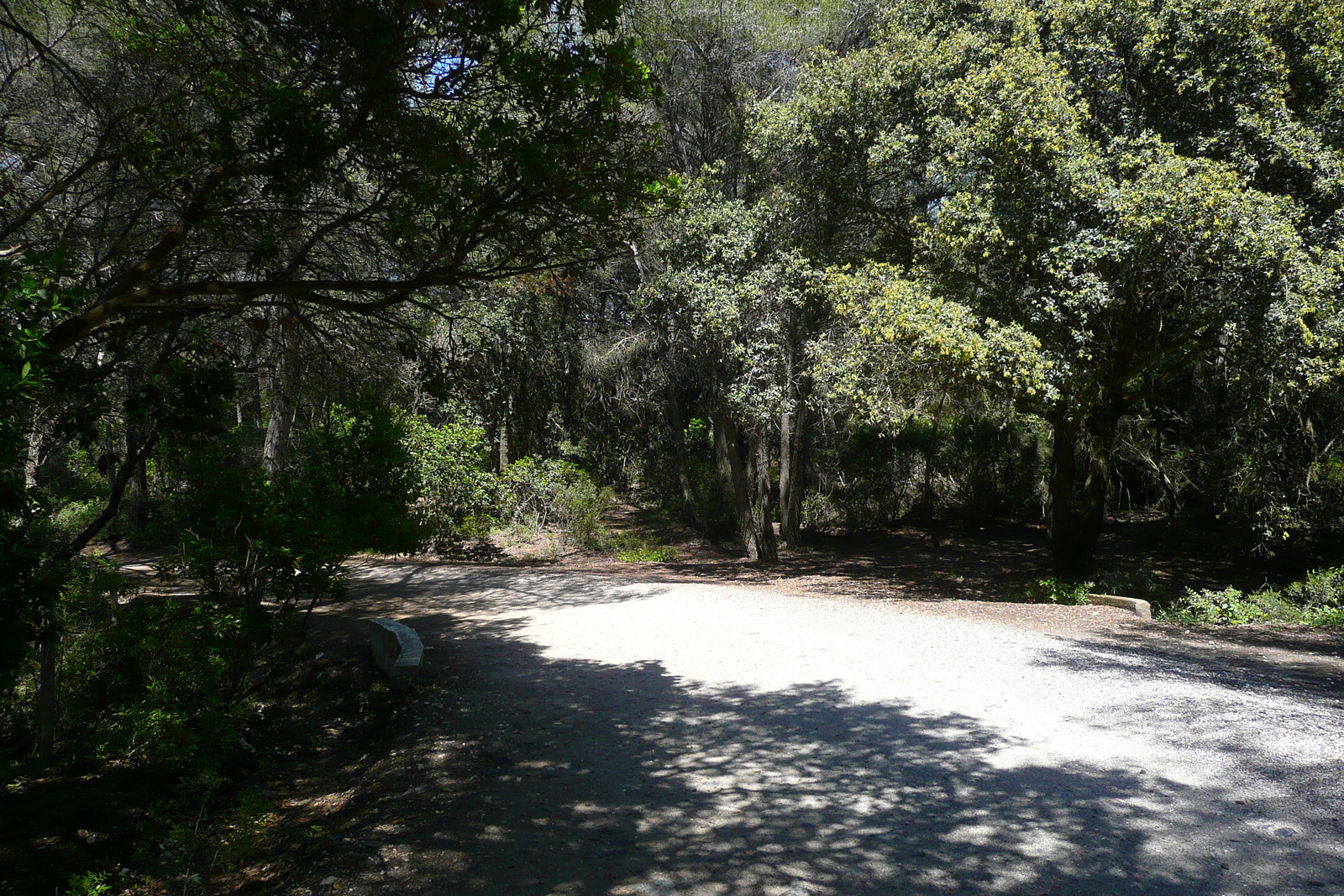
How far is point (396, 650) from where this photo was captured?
7.40 meters

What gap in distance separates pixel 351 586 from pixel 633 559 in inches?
223

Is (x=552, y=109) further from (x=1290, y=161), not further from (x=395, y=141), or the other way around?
(x=1290, y=161)

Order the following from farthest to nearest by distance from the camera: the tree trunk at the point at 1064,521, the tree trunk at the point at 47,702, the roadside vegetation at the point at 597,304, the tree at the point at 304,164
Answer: the tree trunk at the point at 1064,521, the tree trunk at the point at 47,702, the roadside vegetation at the point at 597,304, the tree at the point at 304,164

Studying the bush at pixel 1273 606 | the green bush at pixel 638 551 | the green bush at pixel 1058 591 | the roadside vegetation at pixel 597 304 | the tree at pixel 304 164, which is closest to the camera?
the tree at pixel 304 164

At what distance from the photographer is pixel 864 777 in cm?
480

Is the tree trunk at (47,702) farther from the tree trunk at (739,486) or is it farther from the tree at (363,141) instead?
the tree trunk at (739,486)

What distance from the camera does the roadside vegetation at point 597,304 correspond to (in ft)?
16.4

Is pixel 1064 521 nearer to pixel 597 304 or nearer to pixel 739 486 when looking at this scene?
pixel 739 486

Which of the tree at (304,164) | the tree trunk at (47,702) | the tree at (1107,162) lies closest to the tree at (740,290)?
the tree at (1107,162)

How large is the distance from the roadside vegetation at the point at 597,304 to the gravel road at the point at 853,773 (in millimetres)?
1462

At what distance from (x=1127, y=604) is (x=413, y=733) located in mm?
8784

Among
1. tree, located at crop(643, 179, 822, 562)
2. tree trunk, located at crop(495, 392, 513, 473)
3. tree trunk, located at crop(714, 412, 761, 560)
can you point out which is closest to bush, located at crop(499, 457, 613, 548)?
tree trunk, located at crop(495, 392, 513, 473)

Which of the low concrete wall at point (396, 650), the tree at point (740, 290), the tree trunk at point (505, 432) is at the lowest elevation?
the low concrete wall at point (396, 650)

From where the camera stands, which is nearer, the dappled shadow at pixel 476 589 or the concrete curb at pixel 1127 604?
the concrete curb at pixel 1127 604
